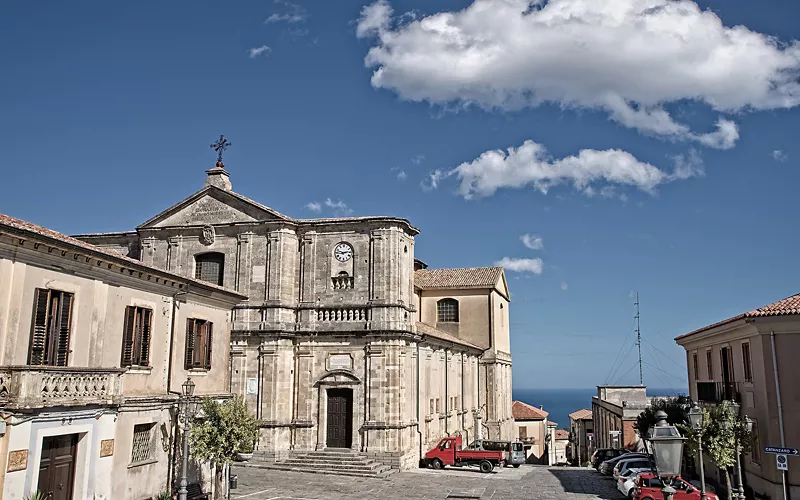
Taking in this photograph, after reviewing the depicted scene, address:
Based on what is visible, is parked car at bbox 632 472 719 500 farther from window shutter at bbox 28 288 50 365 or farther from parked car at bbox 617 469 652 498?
window shutter at bbox 28 288 50 365

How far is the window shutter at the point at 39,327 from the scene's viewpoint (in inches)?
627

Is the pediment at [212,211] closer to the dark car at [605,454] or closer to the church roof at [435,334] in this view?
the church roof at [435,334]

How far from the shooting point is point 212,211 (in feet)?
116

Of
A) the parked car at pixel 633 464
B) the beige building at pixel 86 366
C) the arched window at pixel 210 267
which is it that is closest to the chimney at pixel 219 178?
the arched window at pixel 210 267

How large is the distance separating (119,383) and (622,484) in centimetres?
→ 1920

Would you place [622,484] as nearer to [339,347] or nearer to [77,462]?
[339,347]

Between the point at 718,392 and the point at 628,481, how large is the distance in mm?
6489

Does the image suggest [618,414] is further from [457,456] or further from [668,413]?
[457,456]

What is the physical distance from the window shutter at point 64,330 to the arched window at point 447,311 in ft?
109

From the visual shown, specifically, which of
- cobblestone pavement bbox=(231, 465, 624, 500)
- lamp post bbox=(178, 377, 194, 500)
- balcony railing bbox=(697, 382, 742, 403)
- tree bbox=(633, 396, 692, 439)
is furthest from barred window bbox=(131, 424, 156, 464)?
tree bbox=(633, 396, 692, 439)

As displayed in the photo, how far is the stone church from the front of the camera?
106 ft

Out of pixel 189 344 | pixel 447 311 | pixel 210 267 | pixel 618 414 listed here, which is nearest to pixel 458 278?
pixel 447 311

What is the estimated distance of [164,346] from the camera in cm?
2066

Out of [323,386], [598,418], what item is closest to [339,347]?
[323,386]
